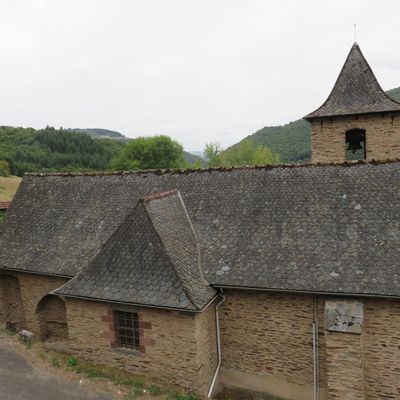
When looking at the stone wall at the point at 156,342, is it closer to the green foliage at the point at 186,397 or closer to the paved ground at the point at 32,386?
the green foliage at the point at 186,397

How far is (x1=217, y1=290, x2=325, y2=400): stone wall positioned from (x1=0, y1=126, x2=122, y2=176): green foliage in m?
89.4

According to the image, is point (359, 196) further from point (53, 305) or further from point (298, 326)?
point (53, 305)

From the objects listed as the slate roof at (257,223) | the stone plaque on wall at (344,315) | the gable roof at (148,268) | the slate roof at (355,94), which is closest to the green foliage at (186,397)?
the gable roof at (148,268)

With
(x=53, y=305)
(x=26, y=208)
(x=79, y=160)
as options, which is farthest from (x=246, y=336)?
(x=79, y=160)

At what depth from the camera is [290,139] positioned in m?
84.6

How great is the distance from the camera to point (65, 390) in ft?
37.1

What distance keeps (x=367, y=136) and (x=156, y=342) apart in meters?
11.6

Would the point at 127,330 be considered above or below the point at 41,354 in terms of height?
above

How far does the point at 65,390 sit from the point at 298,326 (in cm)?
711

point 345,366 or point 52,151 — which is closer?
point 345,366

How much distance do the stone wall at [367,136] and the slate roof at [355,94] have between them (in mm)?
327

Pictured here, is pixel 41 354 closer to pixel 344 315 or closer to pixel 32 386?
pixel 32 386

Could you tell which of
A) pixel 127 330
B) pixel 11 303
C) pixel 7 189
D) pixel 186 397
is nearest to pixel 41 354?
pixel 127 330

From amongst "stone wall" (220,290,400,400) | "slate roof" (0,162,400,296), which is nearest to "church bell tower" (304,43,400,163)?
"slate roof" (0,162,400,296)
